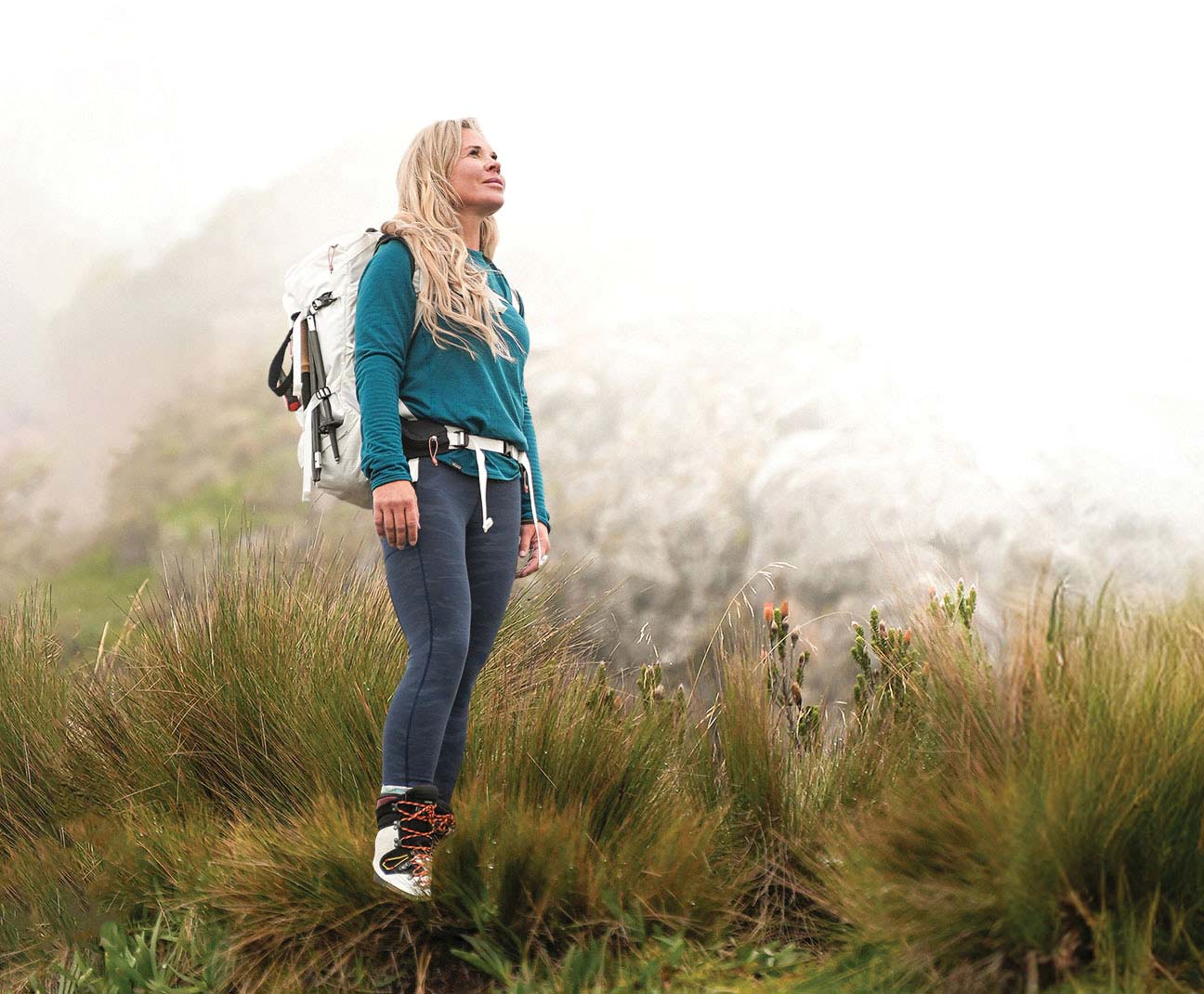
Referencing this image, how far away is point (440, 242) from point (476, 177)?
0.20 metres

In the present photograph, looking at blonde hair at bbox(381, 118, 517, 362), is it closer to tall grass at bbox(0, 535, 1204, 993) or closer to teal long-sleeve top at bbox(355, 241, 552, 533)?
teal long-sleeve top at bbox(355, 241, 552, 533)

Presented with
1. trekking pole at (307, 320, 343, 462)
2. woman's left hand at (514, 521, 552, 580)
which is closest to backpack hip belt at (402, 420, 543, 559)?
trekking pole at (307, 320, 343, 462)

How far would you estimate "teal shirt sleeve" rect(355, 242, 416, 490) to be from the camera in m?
2.14

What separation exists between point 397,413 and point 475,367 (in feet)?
0.75

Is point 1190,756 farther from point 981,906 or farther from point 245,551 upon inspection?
point 245,551

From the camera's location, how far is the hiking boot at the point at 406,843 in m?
2.09

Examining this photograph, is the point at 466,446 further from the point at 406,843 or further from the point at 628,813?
the point at 628,813

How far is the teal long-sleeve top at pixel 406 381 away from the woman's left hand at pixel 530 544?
21 centimetres

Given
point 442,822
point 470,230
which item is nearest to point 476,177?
point 470,230

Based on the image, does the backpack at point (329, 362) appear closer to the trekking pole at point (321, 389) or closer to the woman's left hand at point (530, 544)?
the trekking pole at point (321, 389)

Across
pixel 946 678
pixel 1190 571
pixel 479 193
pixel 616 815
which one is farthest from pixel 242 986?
pixel 1190 571

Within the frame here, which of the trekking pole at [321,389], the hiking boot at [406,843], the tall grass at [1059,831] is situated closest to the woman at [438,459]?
the hiking boot at [406,843]

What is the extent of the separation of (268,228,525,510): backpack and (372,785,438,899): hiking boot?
1.99 feet

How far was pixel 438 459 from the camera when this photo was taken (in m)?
2.23
